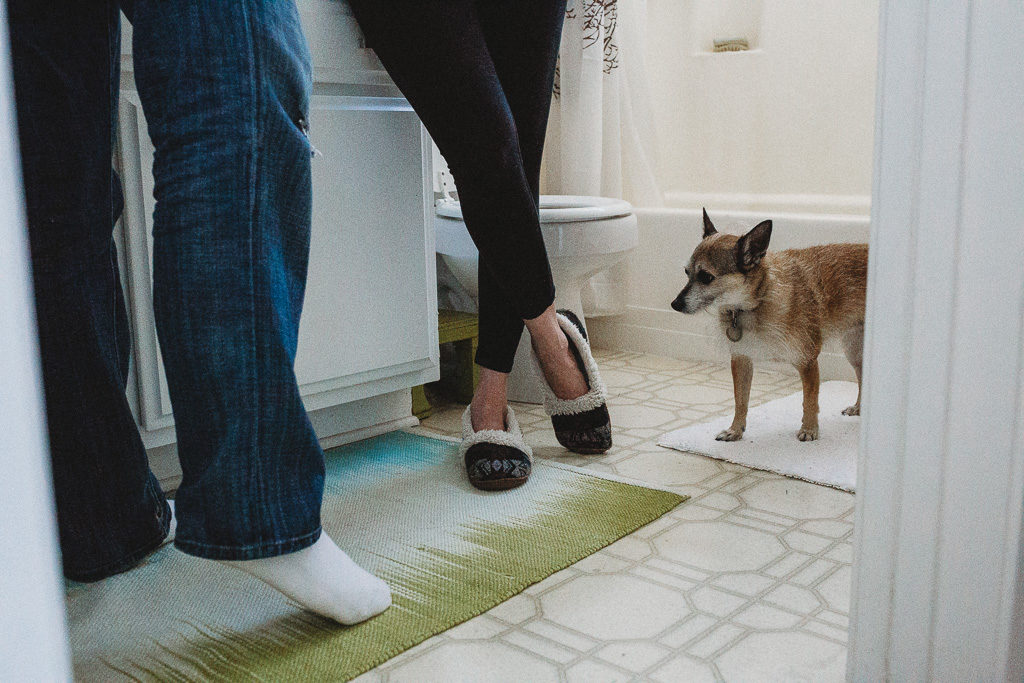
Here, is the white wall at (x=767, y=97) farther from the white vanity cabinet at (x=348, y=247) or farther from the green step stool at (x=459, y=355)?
the white vanity cabinet at (x=348, y=247)

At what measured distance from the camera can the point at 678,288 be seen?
239 centimetres

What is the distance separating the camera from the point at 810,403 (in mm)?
1671

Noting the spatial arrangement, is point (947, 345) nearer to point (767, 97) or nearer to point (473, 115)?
point (473, 115)

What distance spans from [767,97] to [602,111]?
65cm

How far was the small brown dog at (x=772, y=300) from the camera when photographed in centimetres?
164

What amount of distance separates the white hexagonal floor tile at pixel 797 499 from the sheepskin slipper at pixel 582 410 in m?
0.28

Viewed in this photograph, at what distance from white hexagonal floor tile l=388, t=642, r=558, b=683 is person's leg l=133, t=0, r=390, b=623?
0.66 feet

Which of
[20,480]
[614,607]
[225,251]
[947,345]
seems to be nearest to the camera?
[20,480]

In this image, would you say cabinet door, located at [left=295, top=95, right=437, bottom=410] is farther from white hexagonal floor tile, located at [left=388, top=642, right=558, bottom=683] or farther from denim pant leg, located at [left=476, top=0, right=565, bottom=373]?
white hexagonal floor tile, located at [left=388, top=642, right=558, bottom=683]

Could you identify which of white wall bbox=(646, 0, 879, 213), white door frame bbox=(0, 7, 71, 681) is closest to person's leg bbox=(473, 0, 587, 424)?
white door frame bbox=(0, 7, 71, 681)

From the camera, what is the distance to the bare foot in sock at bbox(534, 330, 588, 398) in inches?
60.3

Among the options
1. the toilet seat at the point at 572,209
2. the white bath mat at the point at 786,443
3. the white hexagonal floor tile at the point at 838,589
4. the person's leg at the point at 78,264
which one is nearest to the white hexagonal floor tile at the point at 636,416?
the white bath mat at the point at 786,443

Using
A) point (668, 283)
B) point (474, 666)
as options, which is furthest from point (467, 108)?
point (668, 283)

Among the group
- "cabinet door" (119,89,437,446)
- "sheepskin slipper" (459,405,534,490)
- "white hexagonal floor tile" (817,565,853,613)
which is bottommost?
"white hexagonal floor tile" (817,565,853,613)
